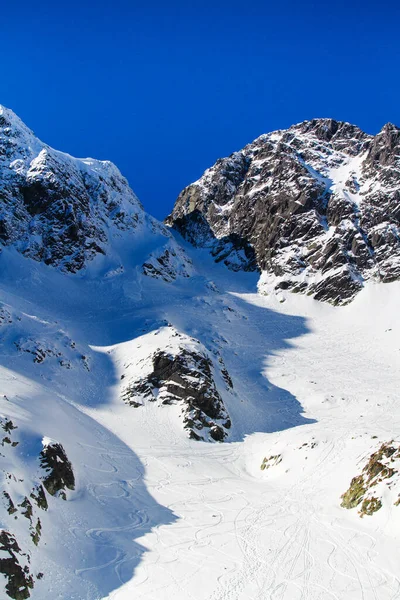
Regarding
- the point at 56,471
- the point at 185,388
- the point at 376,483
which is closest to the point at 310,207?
the point at 185,388

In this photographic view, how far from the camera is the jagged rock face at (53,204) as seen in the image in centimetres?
8388

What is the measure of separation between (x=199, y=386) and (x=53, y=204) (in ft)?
185

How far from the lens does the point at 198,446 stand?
40562mm

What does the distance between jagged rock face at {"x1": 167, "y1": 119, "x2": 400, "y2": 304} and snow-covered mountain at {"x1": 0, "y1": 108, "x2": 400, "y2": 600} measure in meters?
0.54

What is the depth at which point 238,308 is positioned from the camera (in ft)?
273

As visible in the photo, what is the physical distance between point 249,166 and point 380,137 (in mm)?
38215

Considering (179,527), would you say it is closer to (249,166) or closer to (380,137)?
(380,137)

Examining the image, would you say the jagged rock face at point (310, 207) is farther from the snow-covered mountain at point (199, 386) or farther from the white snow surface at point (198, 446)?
the white snow surface at point (198, 446)

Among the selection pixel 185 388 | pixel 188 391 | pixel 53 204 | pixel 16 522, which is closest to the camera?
pixel 16 522

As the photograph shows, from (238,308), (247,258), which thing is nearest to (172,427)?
(238,308)

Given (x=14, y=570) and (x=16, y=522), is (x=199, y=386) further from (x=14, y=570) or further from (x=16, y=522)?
(x=14, y=570)

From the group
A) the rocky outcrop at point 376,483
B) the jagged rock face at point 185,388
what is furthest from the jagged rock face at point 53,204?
the rocky outcrop at point 376,483

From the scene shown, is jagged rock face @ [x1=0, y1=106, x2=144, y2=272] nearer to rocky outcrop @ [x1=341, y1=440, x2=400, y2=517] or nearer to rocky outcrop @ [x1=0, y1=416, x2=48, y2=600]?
rocky outcrop @ [x1=0, y1=416, x2=48, y2=600]

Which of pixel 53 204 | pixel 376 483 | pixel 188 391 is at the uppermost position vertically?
pixel 53 204
